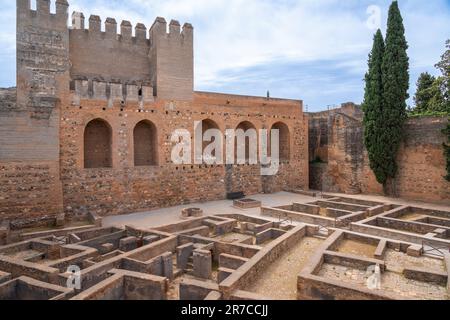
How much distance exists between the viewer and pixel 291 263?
8.34m

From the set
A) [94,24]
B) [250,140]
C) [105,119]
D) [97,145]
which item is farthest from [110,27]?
[250,140]

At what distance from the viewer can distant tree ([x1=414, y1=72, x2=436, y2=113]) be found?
22.7 m

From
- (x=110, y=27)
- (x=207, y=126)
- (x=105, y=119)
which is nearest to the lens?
(x=105, y=119)

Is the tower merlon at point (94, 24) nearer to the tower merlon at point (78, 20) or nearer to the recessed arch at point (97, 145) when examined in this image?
the tower merlon at point (78, 20)

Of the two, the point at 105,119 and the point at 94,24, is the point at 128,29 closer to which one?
the point at 94,24

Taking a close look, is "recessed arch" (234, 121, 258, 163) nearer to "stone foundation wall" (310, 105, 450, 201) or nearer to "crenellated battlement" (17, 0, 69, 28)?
"stone foundation wall" (310, 105, 450, 201)

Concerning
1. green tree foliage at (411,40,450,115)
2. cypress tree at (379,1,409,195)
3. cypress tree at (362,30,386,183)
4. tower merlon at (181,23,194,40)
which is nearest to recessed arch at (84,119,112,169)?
tower merlon at (181,23,194,40)

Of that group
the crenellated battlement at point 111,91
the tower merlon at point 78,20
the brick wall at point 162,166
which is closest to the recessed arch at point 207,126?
the brick wall at point 162,166

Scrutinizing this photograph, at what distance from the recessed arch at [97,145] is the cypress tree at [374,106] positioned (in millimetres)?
12541

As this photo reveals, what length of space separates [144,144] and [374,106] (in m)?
11.4

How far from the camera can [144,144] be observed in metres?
15.6
